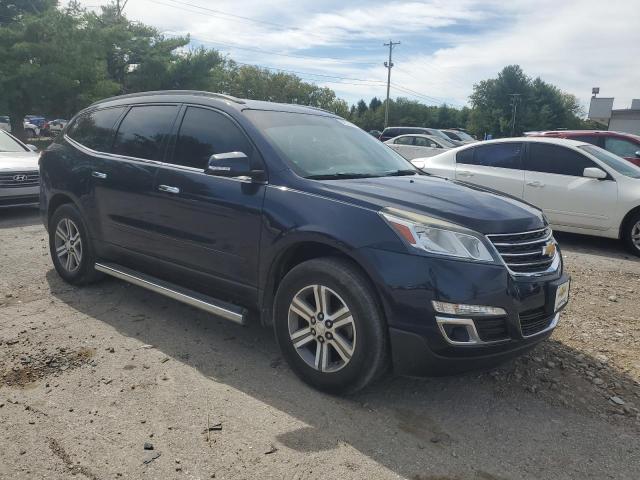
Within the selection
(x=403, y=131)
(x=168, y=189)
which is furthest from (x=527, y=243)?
(x=403, y=131)

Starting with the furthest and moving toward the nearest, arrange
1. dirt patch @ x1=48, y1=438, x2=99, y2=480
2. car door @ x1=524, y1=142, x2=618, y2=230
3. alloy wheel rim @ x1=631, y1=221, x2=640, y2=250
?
car door @ x1=524, y1=142, x2=618, y2=230
alloy wheel rim @ x1=631, y1=221, x2=640, y2=250
dirt patch @ x1=48, y1=438, x2=99, y2=480

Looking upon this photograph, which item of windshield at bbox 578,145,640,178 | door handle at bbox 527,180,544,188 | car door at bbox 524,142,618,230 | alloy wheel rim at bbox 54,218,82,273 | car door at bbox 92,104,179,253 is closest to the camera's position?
car door at bbox 92,104,179,253

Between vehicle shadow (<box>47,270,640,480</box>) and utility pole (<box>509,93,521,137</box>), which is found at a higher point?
utility pole (<box>509,93,521,137</box>)

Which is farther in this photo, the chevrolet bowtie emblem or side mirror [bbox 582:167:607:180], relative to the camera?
side mirror [bbox 582:167:607:180]

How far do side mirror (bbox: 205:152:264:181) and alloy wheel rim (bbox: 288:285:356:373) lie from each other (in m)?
0.87

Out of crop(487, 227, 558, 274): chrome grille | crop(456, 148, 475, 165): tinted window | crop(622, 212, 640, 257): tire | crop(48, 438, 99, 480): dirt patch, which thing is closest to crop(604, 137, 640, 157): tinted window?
crop(456, 148, 475, 165): tinted window

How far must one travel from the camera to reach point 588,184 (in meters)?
7.62

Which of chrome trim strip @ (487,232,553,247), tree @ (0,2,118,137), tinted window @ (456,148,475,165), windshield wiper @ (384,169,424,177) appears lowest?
chrome trim strip @ (487,232,553,247)

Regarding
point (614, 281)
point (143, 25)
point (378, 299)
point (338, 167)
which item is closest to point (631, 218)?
point (614, 281)

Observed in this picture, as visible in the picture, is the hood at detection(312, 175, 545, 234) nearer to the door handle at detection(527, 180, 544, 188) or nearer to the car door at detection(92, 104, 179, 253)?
the car door at detection(92, 104, 179, 253)

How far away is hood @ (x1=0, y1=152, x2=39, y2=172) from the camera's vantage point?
28.8 feet

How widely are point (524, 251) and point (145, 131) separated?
315cm

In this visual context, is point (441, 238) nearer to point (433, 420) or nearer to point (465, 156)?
point (433, 420)

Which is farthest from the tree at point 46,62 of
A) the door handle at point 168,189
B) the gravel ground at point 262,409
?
the door handle at point 168,189
